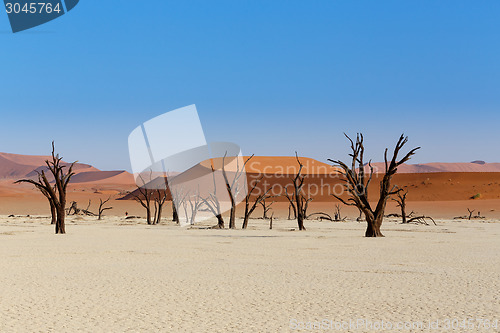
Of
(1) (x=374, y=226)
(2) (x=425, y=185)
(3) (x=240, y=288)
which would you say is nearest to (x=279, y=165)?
(2) (x=425, y=185)

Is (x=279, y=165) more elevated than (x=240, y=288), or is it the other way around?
(x=279, y=165)

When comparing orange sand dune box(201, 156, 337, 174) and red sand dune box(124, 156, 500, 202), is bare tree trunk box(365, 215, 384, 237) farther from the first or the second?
orange sand dune box(201, 156, 337, 174)

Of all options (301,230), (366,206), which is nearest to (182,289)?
(366,206)

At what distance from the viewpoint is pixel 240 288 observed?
1134cm

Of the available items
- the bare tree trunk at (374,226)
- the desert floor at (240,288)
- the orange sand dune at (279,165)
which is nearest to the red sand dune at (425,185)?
the orange sand dune at (279,165)

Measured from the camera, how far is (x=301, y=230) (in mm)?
31922

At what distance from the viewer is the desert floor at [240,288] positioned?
835 centimetres

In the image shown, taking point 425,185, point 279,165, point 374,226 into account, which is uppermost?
point 279,165

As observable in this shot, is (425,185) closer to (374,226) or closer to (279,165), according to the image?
(279,165)

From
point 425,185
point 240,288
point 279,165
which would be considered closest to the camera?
point 240,288

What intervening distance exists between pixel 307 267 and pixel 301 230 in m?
17.3

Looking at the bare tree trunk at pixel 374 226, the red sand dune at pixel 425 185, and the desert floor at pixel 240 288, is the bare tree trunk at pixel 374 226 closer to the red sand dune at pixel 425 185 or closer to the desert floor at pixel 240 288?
the desert floor at pixel 240 288

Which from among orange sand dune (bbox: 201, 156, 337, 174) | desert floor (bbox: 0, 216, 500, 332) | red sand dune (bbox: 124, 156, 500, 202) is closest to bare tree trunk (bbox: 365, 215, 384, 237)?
desert floor (bbox: 0, 216, 500, 332)

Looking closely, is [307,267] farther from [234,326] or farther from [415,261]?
[234,326]
